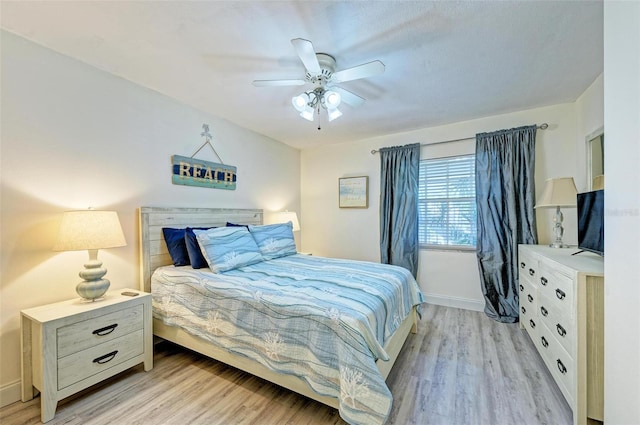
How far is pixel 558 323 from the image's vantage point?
1680 millimetres

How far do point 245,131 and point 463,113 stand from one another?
108 inches

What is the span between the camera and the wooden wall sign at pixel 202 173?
2.68m

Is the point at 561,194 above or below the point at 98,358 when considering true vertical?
above

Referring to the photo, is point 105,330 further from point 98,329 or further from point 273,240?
point 273,240

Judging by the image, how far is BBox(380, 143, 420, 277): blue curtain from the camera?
11.5 ft

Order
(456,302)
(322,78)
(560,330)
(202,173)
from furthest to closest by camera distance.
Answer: (456,302)
(202,173)
(322,78)
(560,330)

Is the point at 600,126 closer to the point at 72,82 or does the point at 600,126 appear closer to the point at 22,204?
the point at 72,82

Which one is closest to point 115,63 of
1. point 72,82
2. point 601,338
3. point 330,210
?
point 72,82

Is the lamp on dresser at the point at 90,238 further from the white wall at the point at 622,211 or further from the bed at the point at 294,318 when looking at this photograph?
the white wall at the point at 622,211

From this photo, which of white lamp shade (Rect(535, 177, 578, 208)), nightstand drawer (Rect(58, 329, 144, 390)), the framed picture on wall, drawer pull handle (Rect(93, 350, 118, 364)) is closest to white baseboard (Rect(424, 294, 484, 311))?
white lamp shade (Rect(535, 177, 578, 208))

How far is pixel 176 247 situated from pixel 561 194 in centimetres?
362

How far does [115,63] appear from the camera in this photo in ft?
6.66

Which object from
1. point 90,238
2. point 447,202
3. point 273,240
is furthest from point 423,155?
point 90,238

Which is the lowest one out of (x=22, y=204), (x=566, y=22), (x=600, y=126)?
(x=22, y=204)
